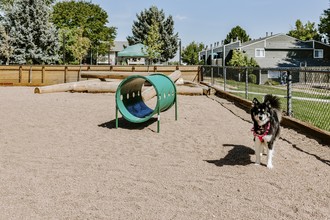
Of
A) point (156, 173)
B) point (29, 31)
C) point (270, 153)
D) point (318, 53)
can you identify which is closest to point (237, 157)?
point (270, 153)

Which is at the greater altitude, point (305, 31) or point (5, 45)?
point (305, 31)

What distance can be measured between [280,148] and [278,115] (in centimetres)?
101

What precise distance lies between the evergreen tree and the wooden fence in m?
12.5

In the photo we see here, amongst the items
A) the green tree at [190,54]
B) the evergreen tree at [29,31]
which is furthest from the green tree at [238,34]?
the evergreen tree at [29,31]

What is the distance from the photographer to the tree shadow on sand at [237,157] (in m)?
5.73

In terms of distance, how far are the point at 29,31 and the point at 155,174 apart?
36.2m

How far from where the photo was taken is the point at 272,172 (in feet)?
17.0

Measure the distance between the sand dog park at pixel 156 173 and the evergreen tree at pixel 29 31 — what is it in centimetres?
3049

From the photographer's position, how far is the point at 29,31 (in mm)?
37188

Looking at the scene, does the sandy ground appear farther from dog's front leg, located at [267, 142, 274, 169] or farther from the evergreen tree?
the evergreen tree

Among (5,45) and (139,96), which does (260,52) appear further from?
(139,96)

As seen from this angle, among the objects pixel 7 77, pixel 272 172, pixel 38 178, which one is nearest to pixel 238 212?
pixel 272 172

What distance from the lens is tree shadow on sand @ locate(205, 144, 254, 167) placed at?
18.8ft

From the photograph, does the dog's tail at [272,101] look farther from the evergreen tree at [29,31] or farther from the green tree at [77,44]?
the green tree at [77,44]
